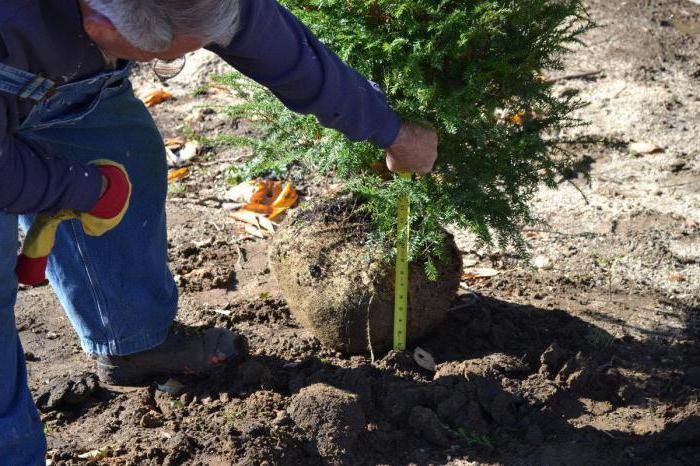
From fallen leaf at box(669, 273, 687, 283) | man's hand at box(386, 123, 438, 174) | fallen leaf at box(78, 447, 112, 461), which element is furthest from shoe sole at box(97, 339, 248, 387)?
fallen leaf at box(669, 273, 687, 283)

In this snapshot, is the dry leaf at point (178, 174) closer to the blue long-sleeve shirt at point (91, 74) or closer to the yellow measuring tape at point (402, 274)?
the yellow measuring tape at point (402, 274)

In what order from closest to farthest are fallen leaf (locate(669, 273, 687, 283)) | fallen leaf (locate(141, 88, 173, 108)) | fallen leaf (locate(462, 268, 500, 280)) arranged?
1. fallen leaf (locate(669, 273, 687, 283))
2. fallen leaf (locate(462, 268, 500, 280))
3. fallen leaf (locate(141, 88, 173, 108))

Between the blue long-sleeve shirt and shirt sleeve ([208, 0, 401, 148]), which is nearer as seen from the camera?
the blue long-sleeve shirt

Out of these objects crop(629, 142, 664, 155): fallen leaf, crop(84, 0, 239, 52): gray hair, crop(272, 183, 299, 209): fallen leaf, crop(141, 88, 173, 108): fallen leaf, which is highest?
crop(141, 88, 173, 108): fallen leaf

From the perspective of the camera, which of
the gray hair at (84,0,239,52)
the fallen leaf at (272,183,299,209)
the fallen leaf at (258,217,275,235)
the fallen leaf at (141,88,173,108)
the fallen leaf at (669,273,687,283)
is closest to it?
the gray hair at (84,0,239,52)

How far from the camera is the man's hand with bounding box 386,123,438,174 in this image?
3.27 metres

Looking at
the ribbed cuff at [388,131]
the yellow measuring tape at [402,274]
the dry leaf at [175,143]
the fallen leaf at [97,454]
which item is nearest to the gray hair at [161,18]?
the ribbed cuff at [388,131]

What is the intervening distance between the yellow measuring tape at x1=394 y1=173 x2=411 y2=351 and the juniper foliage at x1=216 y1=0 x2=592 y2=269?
0.04 metres

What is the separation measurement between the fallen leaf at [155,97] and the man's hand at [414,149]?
11.9 ft

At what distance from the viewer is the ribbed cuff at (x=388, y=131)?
126 inches

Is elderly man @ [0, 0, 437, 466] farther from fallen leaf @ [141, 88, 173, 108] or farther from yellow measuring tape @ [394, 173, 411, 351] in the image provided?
fallen leaf @ [141, 88, 173, 108]

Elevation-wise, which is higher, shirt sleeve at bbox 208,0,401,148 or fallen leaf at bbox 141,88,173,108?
fallen leaf at bbox 141,88,173,108

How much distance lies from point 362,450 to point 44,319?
1.81 meters

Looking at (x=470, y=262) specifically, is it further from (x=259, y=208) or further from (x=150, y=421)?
(x=150, y=421)
